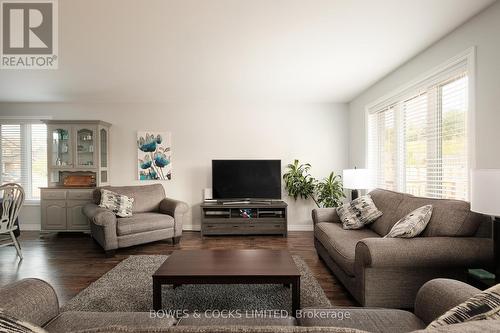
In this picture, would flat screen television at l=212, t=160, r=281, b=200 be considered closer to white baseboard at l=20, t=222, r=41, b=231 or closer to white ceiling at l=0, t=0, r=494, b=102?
white ceiling at l=0, t=0, r=494, b=102

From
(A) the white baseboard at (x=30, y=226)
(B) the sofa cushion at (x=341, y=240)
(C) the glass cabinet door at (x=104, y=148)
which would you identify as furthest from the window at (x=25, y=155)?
(B) the sofa cushion at (x=341, y=240)

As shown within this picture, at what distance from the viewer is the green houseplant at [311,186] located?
474 centimetres

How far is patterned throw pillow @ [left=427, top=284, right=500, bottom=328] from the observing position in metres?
0.66

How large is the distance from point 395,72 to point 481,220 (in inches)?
87.1

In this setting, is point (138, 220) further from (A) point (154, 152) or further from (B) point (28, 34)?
(B) point (28, 34)

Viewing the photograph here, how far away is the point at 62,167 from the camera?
4.78 meters

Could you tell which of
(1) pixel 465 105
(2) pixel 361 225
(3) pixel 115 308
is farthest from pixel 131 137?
(1) pixel 465 105

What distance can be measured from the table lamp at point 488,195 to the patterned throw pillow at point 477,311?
4.11 feet

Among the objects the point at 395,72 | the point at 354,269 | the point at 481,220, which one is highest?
the point at 395,72

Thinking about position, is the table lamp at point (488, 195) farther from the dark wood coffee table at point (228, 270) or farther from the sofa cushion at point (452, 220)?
the dark wood coffee table at point (228, 270)

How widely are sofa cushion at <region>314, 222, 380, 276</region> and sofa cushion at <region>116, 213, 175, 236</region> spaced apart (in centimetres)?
227

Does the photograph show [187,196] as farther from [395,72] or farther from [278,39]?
[395,72]

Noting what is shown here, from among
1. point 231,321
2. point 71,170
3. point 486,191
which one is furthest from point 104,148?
point 486,191

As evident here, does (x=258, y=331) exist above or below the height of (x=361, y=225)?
above
